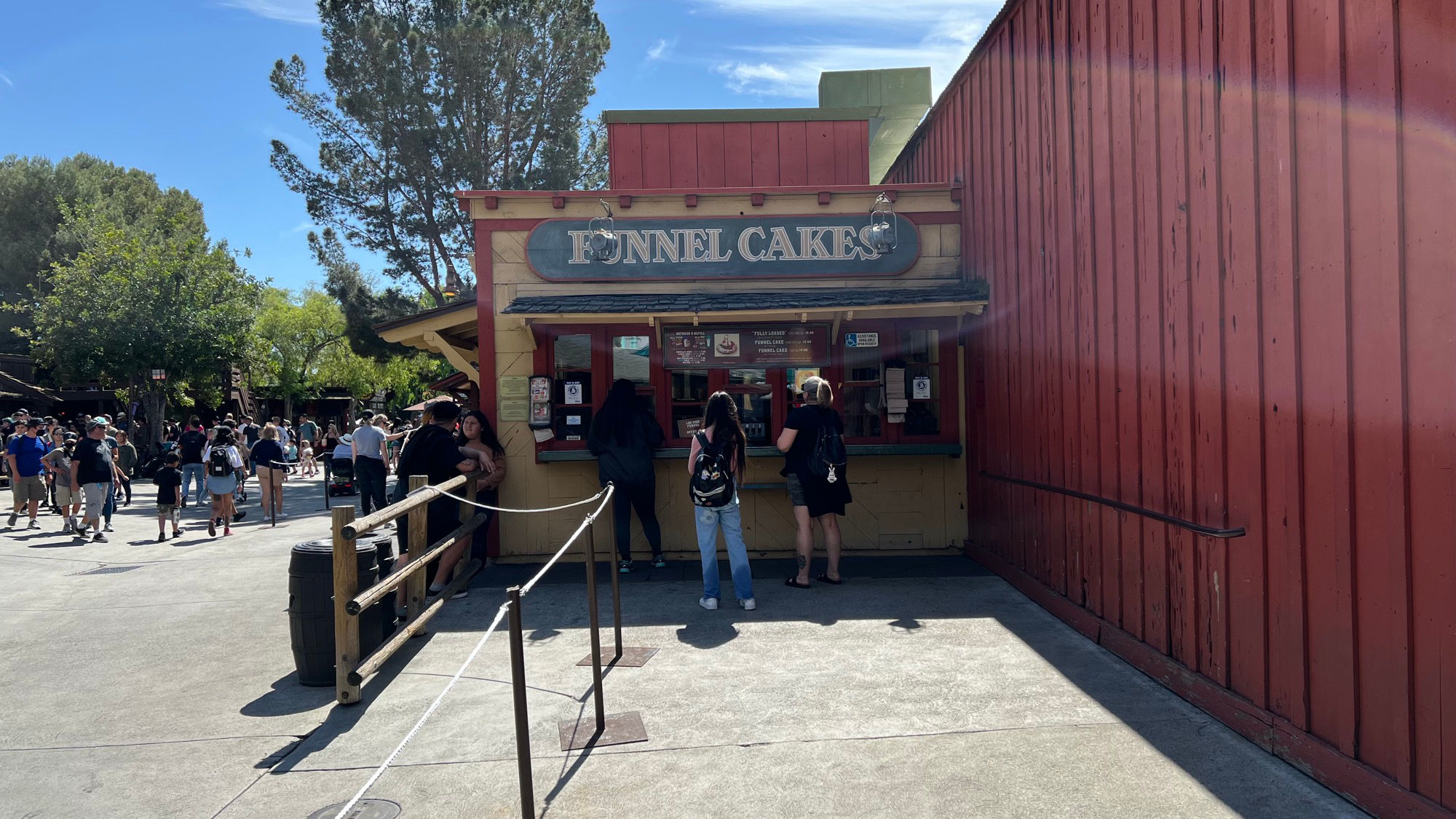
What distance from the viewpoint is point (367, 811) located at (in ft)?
12.4

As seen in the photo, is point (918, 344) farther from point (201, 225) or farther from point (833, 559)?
point (201, 225)

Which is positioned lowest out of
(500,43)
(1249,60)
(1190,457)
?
(1190,457)

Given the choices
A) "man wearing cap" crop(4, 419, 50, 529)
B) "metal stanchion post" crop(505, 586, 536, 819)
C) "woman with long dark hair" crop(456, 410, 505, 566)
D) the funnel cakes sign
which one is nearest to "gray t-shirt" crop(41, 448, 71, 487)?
"man wearing cap" crop(4, 419, 50, 529)

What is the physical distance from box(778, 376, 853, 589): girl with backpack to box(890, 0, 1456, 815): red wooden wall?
5.06ft

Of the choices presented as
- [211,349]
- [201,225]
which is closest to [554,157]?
[211,349]

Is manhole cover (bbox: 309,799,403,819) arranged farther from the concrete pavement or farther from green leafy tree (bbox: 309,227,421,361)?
green leafy tree (bbox: 309,227,421,361)

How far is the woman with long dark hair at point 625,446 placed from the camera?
321 inches

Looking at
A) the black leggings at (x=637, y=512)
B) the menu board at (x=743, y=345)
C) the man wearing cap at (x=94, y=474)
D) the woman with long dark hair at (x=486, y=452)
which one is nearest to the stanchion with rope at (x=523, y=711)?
the woman with long dark hair at (x=486, y=452)

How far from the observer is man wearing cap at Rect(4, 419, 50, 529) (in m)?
14.2

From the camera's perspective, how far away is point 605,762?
417 cm

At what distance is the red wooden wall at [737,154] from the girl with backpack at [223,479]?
6798 millimetres

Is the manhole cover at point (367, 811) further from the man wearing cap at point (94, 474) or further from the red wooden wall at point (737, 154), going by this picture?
the man wearing cap at point (94, 474)

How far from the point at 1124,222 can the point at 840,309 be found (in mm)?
2865

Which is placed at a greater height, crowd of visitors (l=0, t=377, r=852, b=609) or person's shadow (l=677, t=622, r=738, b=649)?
crowd of visitors (l=0, t=377, r=852, b=609)
